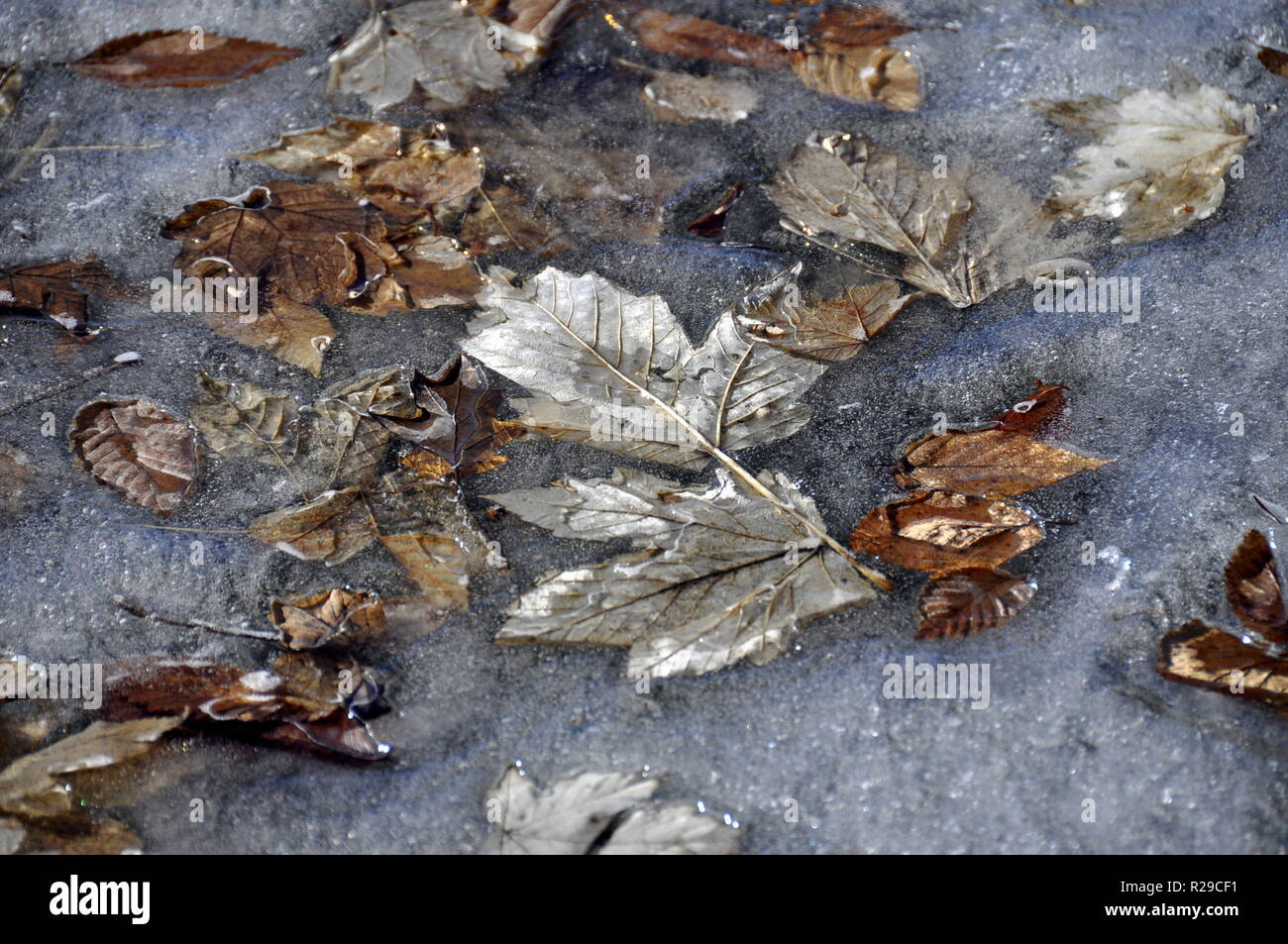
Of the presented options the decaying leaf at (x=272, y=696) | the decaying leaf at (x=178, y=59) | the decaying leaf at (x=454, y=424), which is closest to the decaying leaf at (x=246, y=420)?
the decaying leaf at (x=454, y=424)

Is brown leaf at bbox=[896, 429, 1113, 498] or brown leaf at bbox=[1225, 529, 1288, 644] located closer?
brown leaf at bbox=[1225, 529, 1288, 644]

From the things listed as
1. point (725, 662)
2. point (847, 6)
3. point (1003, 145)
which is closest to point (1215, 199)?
point (1003, 145)

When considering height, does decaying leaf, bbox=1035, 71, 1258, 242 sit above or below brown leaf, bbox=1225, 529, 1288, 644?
above

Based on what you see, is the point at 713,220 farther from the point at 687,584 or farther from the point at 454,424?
the point at 687,584

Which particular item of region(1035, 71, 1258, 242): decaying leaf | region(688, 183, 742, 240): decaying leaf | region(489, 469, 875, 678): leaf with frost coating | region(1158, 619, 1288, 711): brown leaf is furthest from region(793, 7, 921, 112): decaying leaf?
region(1158, 619, 1288, 711): brown leaf

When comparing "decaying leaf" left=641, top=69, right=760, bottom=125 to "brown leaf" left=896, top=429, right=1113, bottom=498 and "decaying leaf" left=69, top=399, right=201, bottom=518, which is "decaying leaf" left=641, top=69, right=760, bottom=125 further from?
"decaying leaf" left=69, top=399, right=201, bottom=518

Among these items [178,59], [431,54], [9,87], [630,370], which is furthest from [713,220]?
[9,87]
